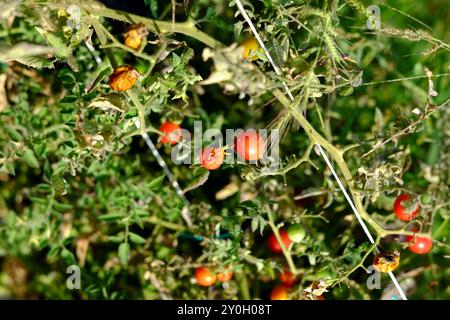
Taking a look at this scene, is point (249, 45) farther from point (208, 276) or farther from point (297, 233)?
point (208, 276)

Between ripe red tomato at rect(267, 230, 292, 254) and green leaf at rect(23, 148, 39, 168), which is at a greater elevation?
green leaf at rect(23, 148, 39, 168)

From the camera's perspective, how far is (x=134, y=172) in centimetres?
158

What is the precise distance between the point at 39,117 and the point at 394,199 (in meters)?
0.83

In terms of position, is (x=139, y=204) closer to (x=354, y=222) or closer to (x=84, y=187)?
(x=84, y=187)

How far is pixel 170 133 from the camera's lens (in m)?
1.31

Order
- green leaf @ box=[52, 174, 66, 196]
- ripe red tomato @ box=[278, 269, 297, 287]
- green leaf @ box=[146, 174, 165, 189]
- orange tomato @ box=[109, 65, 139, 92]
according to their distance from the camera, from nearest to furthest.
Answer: orange tomato @ box=[109, 65, 139, 92] → green leaf @ box=[52, 174, 66, 196] → green leaf @ box=[146, 174, 165, 189] → ripe red tomato @ box=[278, 269, 297, 287]

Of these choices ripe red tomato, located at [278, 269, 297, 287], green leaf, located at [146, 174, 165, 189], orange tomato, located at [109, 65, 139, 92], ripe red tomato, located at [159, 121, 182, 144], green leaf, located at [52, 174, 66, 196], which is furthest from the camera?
ripe red tomato, located at [278, 269, 297, 287]

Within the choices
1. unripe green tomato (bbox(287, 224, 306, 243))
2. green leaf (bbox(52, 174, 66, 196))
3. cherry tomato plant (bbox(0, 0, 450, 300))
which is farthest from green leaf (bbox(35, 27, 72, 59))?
unripe green tomato (bbox(287, 224, 306, 243))

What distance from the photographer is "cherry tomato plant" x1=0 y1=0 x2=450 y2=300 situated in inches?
43.4

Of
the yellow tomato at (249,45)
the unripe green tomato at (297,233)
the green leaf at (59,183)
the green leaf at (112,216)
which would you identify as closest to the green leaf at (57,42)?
Answer: the green leaf at (59,183)

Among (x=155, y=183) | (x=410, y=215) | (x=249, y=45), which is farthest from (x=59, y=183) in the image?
(x=410, y=215)

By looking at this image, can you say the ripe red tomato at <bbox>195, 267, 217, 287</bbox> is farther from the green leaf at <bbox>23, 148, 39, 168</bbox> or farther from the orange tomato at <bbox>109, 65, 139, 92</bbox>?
the orange tomato at <bbox>109, 65, 139, 92</bbox>

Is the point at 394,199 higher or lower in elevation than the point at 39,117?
lower
